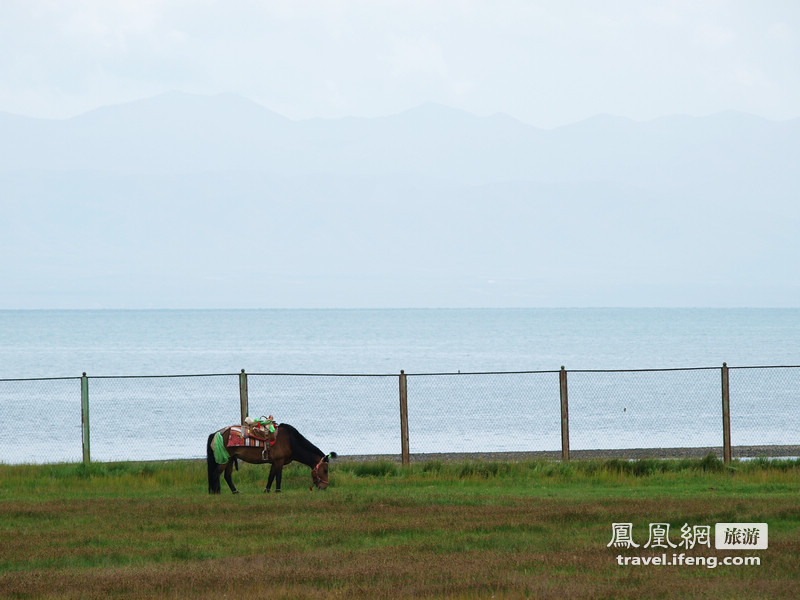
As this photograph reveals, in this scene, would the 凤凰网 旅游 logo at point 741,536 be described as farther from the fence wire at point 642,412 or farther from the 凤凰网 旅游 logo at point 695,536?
the fence wire at point 642,412

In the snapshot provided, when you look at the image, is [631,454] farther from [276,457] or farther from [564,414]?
[276,457]

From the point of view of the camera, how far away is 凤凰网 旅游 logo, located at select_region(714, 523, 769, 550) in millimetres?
11117

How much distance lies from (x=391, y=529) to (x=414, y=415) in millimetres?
26315

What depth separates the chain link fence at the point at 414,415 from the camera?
94.4 ft

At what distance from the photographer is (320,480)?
1725 cm

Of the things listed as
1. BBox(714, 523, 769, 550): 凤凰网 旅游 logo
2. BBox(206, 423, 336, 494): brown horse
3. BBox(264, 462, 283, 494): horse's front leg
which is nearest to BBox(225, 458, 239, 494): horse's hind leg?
BBox(206, 423, 336, 494): brown horse

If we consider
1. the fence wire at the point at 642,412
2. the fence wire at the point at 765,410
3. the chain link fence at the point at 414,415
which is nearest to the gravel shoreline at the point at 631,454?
the chain link fence at the point at 414,415

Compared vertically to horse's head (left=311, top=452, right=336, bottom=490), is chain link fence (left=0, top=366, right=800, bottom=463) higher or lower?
lower

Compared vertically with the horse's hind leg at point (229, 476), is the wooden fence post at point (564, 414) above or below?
above

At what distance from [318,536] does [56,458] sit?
16774 mm

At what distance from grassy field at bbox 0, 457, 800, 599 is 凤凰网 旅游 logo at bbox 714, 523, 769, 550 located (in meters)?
0.21

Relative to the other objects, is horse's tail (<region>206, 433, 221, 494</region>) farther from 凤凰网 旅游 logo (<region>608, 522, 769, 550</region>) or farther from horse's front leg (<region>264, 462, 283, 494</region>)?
凤凰网 旅游 logo (<region>608, 522, 769, 550</region>)

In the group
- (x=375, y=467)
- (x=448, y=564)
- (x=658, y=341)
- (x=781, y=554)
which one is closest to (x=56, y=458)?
(x=375, y=467)

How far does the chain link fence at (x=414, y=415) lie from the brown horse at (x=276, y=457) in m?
2.36
